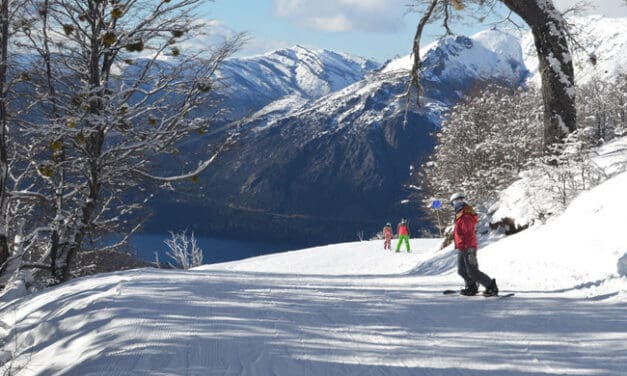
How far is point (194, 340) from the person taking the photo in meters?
5.17

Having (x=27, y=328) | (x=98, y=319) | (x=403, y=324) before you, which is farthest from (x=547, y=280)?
(x=27, y=328)

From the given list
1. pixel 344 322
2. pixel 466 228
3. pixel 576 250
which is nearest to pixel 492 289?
pixel 466 228

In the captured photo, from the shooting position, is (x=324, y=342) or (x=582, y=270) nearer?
(x=324, y=342)

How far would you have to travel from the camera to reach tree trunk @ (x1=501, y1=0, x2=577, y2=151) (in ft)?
41.3

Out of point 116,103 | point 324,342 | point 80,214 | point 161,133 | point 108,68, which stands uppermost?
point 108,68

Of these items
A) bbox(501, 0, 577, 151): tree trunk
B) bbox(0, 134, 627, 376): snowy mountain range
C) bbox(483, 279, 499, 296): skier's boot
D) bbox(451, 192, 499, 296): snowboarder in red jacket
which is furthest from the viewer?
bbox(501, 0, 577, 151): tree trunk

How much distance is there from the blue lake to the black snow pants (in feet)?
269

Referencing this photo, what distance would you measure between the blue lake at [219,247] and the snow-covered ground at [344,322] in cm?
8123

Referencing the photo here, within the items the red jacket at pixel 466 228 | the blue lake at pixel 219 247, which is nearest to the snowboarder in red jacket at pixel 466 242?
the red jacket at pixel 466 228

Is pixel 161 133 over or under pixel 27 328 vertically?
over

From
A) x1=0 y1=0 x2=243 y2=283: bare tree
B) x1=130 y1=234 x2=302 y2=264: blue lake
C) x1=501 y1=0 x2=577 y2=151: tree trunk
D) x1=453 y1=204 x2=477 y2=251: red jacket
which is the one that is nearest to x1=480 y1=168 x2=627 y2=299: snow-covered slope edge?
x1=453 y1=204 x2=477 y2=251: red jacket

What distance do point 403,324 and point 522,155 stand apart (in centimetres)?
2037

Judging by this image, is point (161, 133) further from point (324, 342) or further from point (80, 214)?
point (324, 342)

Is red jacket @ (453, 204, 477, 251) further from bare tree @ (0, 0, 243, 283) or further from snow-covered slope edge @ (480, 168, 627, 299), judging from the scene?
bare tree @ (0, 0, 243, 283)
